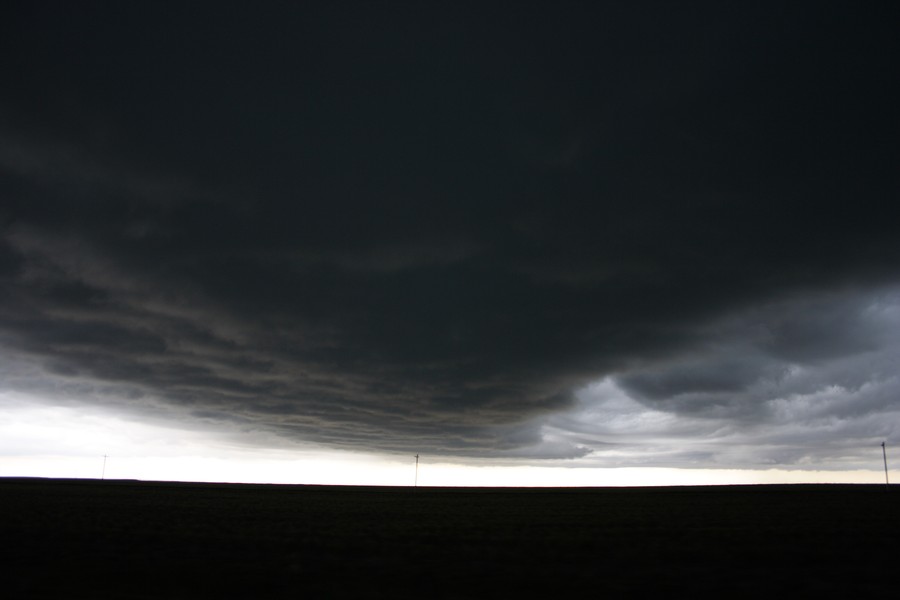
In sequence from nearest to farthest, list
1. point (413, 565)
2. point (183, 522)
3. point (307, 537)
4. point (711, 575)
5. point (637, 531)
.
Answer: point (711, 575), point (413, 565), point (307, 537), point (637, 531), point (183, 522)

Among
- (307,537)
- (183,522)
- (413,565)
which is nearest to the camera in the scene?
(413,565)

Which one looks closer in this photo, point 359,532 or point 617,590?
point 617,590

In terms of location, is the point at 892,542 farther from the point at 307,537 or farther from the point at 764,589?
the point at 307,537

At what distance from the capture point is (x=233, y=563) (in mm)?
23312

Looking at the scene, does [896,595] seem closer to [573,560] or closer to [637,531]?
[573,560]

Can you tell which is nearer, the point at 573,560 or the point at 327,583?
the point at 327,583

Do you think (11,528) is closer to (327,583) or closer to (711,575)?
(327,583)

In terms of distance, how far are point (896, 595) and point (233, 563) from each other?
22185mm

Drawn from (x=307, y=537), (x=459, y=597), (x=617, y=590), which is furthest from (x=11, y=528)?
(x=617, y=590)

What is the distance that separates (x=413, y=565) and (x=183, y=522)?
82.4 ft

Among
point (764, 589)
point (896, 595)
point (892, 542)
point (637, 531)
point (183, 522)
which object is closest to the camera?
point (896, 595)

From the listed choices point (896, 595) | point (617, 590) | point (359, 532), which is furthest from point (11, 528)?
point (896, 595)

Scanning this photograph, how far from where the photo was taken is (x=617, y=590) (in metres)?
18.2

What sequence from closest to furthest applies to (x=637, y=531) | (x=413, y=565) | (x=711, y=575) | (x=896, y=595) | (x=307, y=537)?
(x=896, y=595) → (x=711, y=575) → (x=413, y=565) → (x=307, y=537) → (x=637, y=531)
